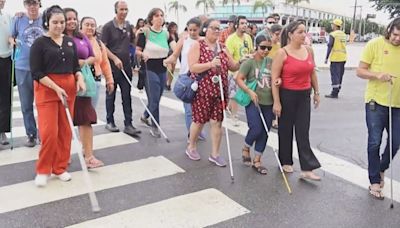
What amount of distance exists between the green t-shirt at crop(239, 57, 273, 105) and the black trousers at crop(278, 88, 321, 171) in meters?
0.24

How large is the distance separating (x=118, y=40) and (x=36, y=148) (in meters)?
1.95

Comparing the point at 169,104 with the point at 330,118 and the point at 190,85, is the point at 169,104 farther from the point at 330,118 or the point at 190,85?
the point at 190,85

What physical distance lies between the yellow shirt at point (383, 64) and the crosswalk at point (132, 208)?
1795 mm

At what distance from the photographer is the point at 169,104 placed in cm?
932

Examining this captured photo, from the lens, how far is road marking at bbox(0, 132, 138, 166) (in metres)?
5.37

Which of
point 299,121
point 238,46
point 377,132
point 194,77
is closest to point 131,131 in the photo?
point 194,77

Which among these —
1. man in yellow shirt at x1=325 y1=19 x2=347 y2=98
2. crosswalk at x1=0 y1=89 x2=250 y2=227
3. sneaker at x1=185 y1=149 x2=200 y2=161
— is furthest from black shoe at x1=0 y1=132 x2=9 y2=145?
man in yellow shirt at x1=325 y1=19 x2=347 y2=98

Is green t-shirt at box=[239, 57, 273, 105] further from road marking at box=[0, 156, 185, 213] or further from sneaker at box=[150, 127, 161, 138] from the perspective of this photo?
sneaker at box=[150, 127, 161, 138]

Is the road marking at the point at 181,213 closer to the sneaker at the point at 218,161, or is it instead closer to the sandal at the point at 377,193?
the sneaker at the point at 218,161

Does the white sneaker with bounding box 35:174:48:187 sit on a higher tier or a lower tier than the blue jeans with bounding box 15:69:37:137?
lower

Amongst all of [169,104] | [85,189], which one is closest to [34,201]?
[85,189]

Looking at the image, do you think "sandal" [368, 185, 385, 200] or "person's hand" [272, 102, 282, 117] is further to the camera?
"person's hand" [272, 102, 282, 117]

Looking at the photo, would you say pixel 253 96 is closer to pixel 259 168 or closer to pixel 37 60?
pixel 259 168

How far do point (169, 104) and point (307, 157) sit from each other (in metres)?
4.87
